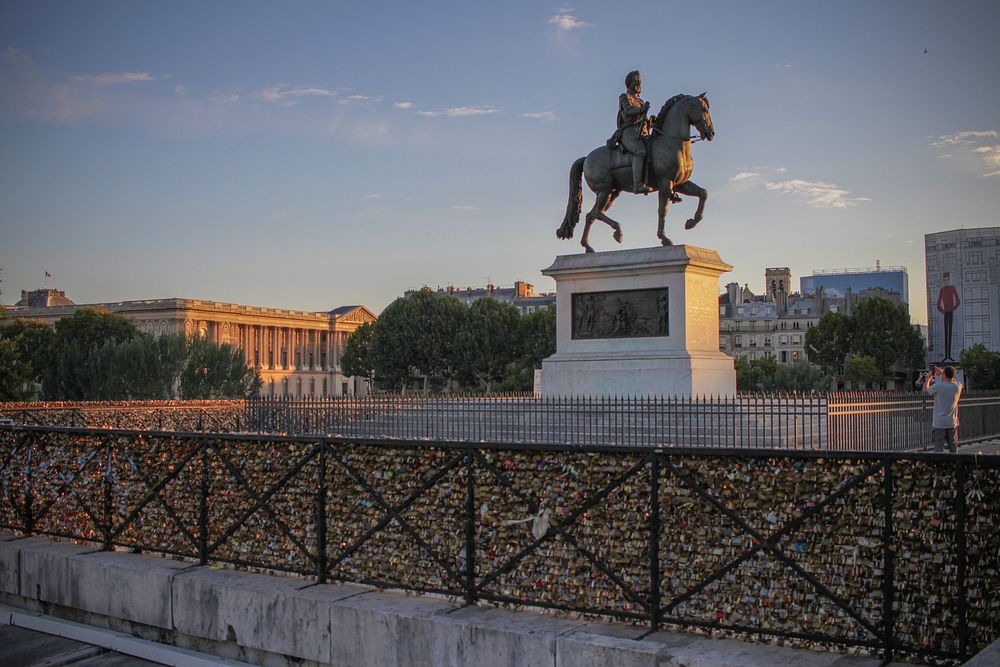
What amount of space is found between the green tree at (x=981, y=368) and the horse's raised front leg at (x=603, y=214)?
81076 mm

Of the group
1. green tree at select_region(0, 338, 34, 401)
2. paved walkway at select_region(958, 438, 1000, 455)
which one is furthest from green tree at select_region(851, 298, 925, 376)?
green tree at select_region(0, 338, 34, 401)

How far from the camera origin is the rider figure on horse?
77.9ft

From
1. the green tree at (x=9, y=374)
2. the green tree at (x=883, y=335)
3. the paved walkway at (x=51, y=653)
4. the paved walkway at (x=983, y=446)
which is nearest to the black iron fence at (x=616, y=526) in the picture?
the paved walkway at (x=51, y=653)

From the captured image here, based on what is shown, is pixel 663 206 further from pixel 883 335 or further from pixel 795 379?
pixel 883 335

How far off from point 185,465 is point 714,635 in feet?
16.3

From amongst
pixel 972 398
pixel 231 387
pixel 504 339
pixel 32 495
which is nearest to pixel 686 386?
pixel 972 398

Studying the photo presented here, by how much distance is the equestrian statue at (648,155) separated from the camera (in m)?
23.3

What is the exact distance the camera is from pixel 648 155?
23.8 metres

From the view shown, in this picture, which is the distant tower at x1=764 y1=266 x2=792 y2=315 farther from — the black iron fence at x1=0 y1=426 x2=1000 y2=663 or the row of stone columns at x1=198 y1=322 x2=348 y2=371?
the black iron fence at x1=0 y1=426 x2=1000 y2=663

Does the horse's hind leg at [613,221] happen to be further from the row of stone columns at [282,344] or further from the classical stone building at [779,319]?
the row of stone columns at [282,344]

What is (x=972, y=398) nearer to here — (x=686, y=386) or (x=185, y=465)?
(x=686, y=386)

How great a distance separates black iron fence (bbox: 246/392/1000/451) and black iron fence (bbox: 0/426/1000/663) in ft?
29.8

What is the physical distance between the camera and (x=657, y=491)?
621cm

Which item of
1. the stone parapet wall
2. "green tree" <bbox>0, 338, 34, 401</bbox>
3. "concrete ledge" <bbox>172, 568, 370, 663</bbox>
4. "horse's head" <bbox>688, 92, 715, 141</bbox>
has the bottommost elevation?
"concrete ledge" <bbox>172, 568, 370, 663</bbox>
